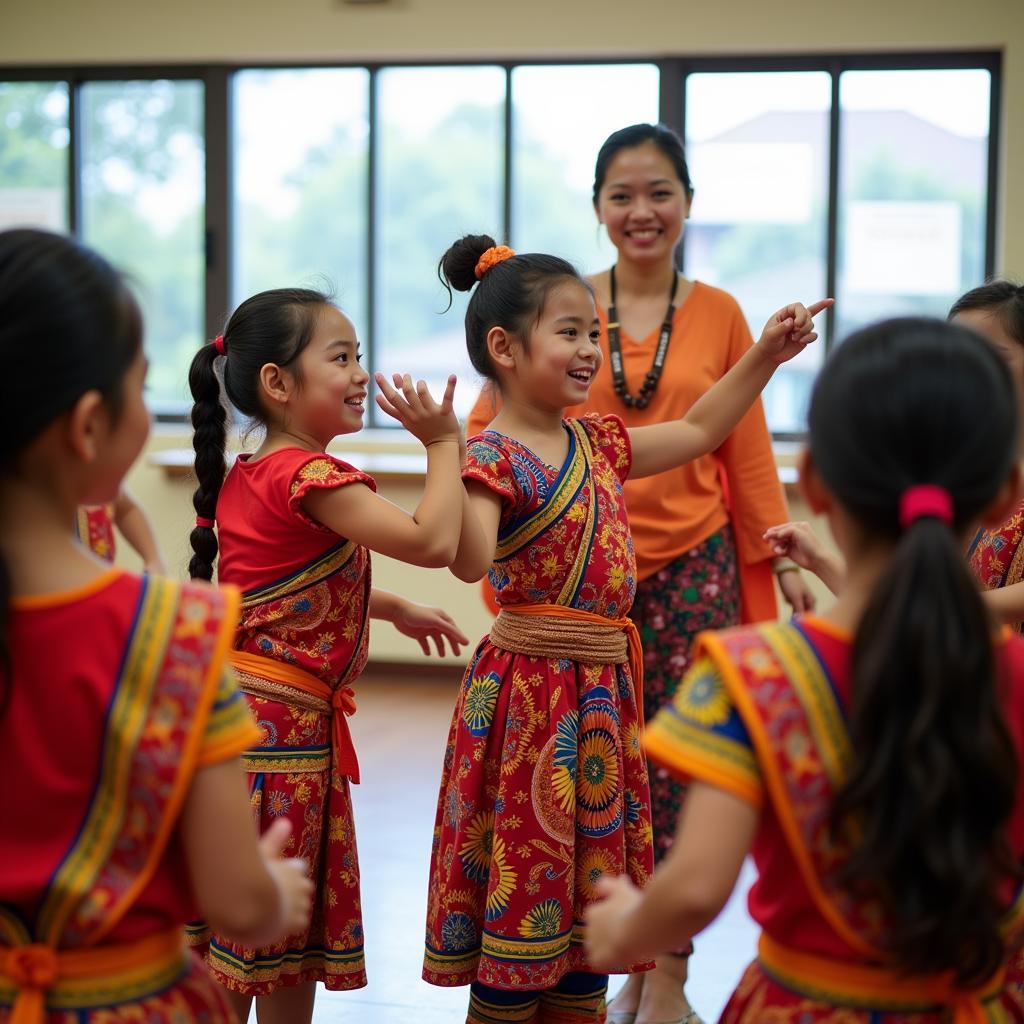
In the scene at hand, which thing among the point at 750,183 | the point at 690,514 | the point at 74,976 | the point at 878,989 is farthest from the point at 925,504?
the point at 750,183

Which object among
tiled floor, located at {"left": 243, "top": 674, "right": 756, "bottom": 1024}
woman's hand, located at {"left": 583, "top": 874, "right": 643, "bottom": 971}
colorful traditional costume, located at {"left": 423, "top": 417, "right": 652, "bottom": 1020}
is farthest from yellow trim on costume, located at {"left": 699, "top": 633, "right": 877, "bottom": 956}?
tiled floor, located at {"left": 243, "top": 674, "right": 756, "bottom": 1024}

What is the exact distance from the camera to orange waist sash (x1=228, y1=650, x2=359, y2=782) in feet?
5.98

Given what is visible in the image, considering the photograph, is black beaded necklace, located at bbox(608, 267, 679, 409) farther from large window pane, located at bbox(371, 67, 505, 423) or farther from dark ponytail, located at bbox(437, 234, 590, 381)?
large window pane, located at bbox(371, 67, 505, 423)

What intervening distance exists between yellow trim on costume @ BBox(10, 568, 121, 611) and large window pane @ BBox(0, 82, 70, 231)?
16.8 feet

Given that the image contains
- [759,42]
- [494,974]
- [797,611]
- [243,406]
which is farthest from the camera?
[759,42]

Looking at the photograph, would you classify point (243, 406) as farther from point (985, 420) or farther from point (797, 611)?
point (985, 420)

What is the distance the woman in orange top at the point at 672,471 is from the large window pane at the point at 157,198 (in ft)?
11.5

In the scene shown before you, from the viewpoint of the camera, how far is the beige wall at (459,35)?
4.91 meters

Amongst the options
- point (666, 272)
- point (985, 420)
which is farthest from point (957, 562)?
point (666, 272)

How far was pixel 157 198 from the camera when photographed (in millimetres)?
5691

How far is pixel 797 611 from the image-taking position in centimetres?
234

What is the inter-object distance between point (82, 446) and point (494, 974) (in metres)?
1.08

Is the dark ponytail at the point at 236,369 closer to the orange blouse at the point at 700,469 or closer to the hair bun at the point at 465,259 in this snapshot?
the hair bun at the point at 465,259

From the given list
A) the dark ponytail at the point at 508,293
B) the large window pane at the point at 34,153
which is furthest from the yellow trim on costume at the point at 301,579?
the large window pane at the point at 34,153
